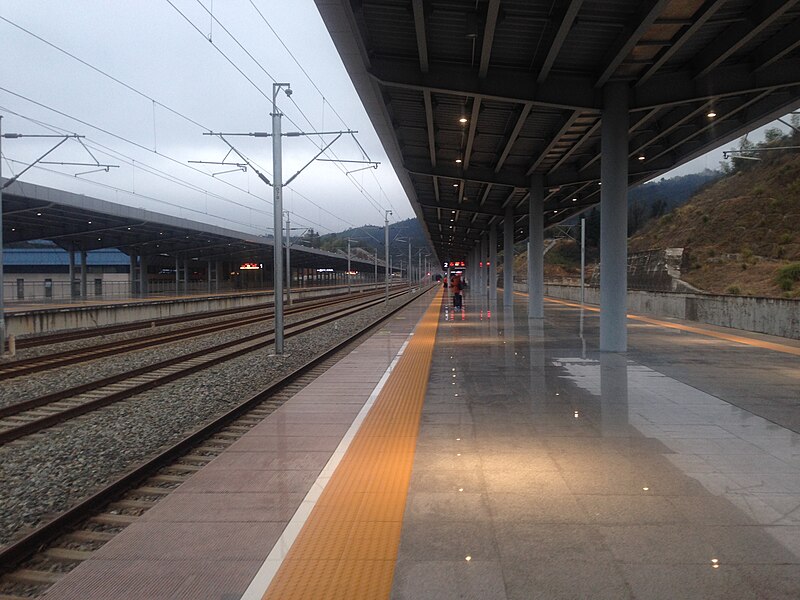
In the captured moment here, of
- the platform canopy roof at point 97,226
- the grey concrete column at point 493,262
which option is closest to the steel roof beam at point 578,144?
the platform canopy roof at point 97,226

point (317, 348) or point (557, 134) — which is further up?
point (557, 134)

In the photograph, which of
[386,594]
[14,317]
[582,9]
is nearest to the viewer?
[386,594]

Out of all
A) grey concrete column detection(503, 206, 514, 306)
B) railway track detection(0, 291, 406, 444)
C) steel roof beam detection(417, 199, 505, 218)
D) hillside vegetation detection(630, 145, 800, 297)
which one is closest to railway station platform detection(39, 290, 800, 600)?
railway track detection(0, 291, 406, 444)

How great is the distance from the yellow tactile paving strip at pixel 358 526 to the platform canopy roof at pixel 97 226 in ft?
81.3

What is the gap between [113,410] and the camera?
10.7m

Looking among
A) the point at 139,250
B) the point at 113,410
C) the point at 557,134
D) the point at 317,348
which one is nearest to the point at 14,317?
the point at 317,348

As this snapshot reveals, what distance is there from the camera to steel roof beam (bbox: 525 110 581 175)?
17.8 meters

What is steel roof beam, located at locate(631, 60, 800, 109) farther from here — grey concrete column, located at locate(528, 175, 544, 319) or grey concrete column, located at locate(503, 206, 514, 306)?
grey concrete column, located at locate(503, 206, 514, 306)

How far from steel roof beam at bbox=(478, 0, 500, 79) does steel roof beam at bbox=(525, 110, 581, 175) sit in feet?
11.3

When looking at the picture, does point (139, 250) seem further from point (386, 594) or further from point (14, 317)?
point (386, 594)

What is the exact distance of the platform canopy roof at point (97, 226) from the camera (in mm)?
30578

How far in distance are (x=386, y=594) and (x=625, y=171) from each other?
552 inches

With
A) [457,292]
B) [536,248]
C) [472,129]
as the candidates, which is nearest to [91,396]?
[472,129]

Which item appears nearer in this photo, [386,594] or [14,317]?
[386,594]
